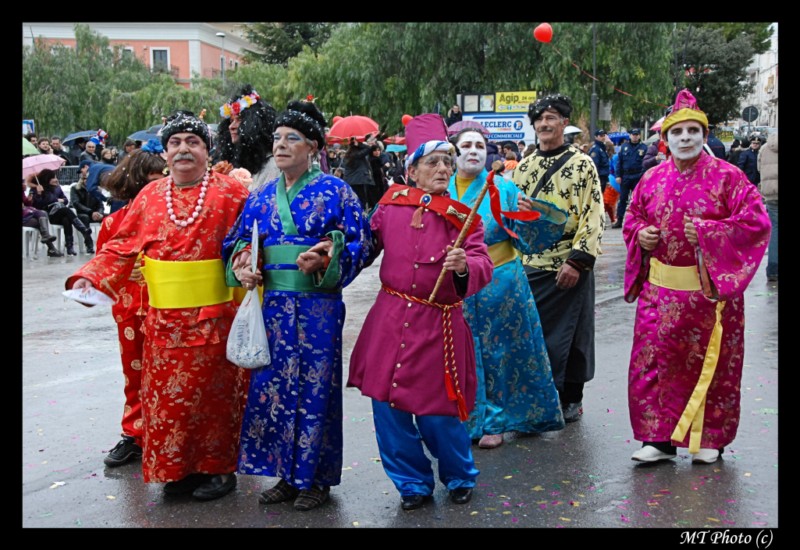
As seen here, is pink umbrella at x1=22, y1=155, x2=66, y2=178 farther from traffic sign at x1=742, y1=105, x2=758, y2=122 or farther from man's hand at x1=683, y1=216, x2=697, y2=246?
traffic sign at x1=742, y1=105, x2=758, y2=122

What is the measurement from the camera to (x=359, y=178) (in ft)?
57.0

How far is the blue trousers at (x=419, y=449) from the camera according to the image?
175 inches

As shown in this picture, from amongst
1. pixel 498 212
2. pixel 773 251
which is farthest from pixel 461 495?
pixel 773 251

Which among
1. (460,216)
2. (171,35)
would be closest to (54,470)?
(460,216)

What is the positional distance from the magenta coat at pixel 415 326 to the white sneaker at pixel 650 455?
1114 millimetres

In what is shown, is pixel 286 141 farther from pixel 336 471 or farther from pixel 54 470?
pixel 54 470

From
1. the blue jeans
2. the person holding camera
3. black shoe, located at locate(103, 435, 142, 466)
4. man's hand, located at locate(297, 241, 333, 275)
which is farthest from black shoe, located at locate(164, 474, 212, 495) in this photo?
the person holding camera

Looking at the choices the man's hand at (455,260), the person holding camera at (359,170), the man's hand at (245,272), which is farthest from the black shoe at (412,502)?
the person holding camera at (359,170)

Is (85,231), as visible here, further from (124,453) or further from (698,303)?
(698,303)

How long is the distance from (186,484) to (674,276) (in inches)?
107

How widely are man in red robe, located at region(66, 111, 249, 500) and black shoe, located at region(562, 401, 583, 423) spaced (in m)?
2.19

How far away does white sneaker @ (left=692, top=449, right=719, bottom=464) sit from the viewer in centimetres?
505

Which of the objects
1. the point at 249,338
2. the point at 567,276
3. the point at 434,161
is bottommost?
the point at 249,338

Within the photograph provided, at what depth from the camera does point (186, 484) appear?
467 cm
